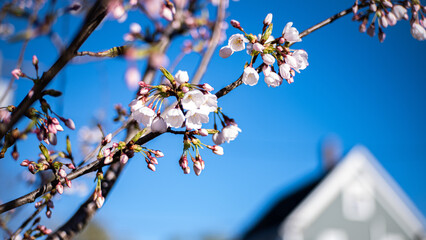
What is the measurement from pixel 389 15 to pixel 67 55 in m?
1.25

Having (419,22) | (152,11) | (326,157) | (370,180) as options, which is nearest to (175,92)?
(152,11)

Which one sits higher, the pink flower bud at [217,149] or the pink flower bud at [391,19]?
the pink flower bud at [391,19]

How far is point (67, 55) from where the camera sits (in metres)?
0.95

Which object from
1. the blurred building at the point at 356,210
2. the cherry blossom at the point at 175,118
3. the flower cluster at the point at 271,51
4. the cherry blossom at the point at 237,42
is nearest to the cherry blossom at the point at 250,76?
the flower cluster at the point at 271,51

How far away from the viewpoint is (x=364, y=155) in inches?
473

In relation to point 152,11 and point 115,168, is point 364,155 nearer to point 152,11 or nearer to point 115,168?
point 115,168

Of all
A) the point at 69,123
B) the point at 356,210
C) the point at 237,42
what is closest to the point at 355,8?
the point at 237,42

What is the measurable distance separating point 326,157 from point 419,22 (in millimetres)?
14424

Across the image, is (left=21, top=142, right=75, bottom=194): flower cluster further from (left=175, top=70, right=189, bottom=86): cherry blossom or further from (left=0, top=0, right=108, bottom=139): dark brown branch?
(left=175, top=70, right=189, bottom=86): cherry blossom

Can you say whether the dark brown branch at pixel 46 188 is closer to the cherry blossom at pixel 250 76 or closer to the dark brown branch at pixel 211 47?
the cherry blossom at pixel 250 76

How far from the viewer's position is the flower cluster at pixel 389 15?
1.44 m

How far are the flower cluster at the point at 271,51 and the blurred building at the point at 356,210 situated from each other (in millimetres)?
10409

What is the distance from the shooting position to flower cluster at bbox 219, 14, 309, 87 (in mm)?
1230

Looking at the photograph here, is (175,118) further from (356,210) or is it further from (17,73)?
(356,210)
